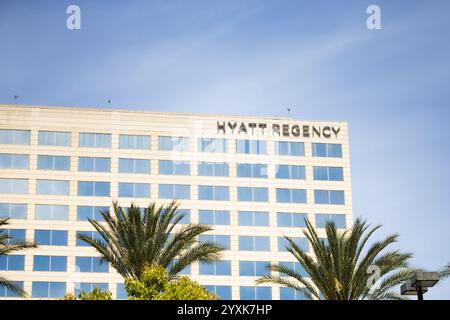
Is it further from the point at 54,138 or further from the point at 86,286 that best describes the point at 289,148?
the point at 86,286

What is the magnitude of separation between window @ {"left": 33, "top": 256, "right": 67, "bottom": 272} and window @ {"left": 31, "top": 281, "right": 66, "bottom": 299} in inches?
58.1

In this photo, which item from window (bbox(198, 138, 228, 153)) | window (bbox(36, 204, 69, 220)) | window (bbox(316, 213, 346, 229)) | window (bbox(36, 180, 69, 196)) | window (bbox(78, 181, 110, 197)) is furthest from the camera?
window (bbox(316, 213, 346, 229))

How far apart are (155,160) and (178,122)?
493 centimetres

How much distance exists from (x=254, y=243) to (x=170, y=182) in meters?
11.1

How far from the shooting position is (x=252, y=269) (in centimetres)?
8369

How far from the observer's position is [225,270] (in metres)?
83.0

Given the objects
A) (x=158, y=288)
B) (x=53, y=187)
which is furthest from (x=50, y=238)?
(x=158, y=288)

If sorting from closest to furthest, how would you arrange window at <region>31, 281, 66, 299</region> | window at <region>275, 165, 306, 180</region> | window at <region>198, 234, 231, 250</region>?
window at <region>31, 281, 66, 299</region>, window at <region>198, 234, 231, 250</region>, window at <region>275, 165, 306, 180</region>

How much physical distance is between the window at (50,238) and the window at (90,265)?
245 cm

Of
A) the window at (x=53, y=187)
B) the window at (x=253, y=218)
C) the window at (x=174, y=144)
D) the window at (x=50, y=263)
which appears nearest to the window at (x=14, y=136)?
the window at (x=53, y=187)

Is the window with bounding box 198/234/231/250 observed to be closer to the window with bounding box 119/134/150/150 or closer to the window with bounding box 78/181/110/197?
the window with bounding box 78/181/110/197

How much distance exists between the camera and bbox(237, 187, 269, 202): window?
283 feet

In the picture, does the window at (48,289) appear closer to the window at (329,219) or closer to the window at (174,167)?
the window at (174,167)

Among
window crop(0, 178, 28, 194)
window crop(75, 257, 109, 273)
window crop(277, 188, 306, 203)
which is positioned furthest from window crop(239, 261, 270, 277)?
window crop(0, 178, 28, 194)
